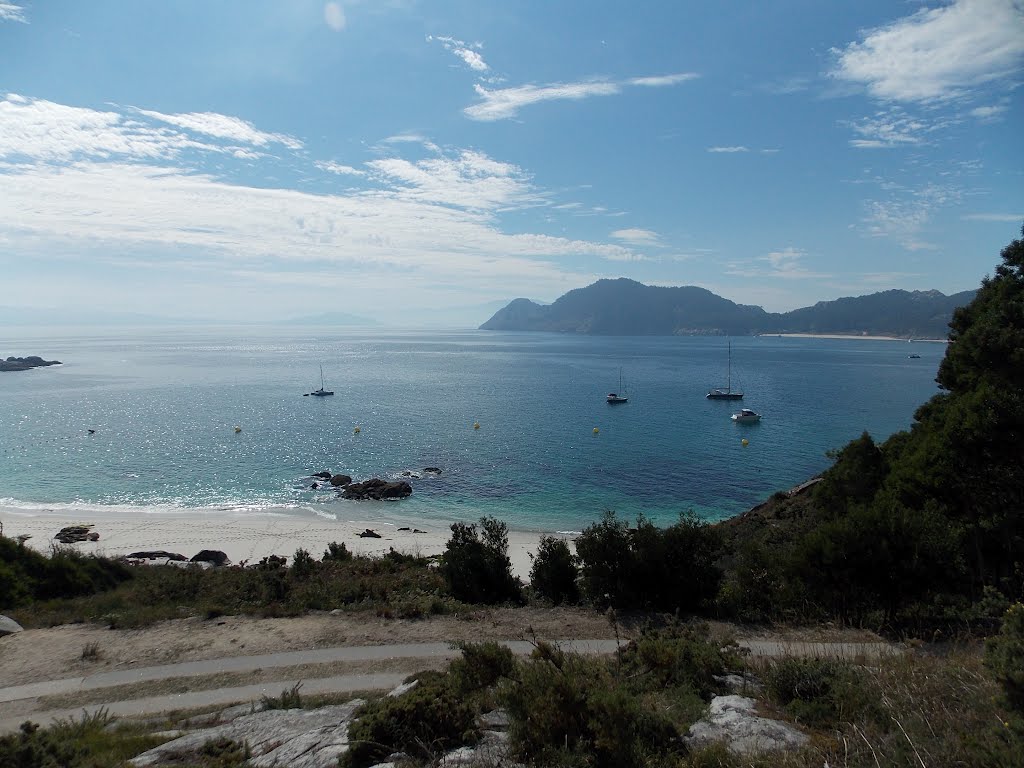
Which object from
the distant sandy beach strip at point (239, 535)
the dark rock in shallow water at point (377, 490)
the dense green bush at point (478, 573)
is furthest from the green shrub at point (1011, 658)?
the dark rock in shallow water at point (377, 490)

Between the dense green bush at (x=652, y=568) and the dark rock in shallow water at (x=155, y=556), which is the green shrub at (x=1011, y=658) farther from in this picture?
the dark rock in shallow water at (x=155, y=556)

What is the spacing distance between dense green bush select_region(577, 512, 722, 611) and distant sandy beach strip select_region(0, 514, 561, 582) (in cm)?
1271

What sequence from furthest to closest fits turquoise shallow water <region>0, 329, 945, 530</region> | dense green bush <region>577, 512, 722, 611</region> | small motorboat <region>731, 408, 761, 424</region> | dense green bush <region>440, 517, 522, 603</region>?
small motorboat <region>731, 408, 761, 424</region> < turquoise shallow water <region>0, 329, 945, 530</region> < dense green bush <region>440, 517, 522, 603</region> < dense green bush <region>577, 512, 722, 611</region>

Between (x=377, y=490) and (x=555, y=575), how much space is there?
92.1 feet

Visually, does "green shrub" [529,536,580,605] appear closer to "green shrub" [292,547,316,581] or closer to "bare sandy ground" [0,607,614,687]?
"bare sandy ground" [0,607,614,687]

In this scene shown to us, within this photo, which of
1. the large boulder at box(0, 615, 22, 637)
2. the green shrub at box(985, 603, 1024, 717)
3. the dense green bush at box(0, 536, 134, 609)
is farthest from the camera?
the dense green bush at box(0, 536, 134, 609)

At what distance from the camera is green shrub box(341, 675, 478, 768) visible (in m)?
6.12

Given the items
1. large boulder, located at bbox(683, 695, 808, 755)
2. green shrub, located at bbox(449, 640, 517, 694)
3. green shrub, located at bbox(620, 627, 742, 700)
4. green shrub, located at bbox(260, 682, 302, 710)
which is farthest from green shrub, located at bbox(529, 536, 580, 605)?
large boulder, located at bbox(683, 695, 808, 755)

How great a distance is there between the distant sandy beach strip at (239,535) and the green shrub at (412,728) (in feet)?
65.1

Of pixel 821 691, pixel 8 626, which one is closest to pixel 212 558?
pixel 8 626

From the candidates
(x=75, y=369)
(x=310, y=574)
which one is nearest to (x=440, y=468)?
(x=310, y=574)

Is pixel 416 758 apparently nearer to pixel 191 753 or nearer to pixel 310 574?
pixel 191 753

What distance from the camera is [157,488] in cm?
4178

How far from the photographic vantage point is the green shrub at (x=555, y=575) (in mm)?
14789
